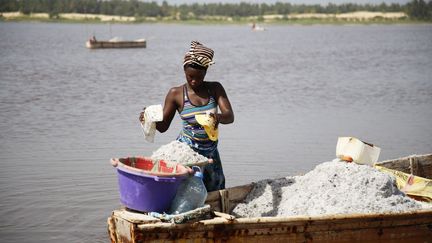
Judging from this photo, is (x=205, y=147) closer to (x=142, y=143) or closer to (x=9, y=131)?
(x=142, y=143)

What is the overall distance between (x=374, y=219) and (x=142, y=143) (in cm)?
567

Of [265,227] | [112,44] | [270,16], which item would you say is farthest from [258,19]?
[265,227]

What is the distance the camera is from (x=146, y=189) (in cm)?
430

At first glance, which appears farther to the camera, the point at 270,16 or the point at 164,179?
the point at 270,16

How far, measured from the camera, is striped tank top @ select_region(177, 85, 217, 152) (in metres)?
5.04

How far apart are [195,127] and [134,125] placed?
6.60 m

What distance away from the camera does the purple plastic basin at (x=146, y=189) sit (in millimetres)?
4242

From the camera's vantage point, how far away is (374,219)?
16.4 ft

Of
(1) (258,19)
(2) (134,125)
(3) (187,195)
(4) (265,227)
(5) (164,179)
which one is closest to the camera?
(5) (164,179)

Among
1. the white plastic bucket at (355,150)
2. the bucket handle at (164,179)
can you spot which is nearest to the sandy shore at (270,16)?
the white plastic bucket at (355,150)

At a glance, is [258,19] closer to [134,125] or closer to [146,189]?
[134,125]

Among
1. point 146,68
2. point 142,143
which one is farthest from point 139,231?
point 146,68

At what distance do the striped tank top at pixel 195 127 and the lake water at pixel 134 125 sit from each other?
1857 mm

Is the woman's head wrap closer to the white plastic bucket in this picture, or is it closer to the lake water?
the white plastic bucket
